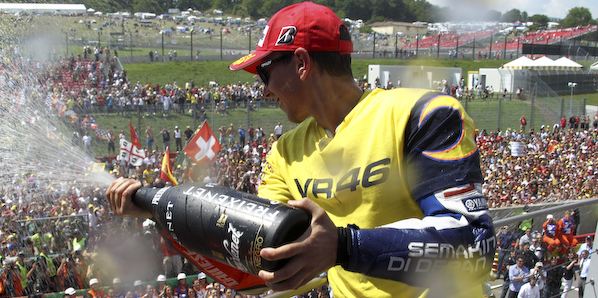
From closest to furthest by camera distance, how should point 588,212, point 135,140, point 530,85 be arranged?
point 588,212 < point 135,140 < point 530,85

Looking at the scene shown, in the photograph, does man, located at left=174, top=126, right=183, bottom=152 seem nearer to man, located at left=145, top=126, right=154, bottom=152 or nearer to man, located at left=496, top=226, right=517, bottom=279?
man, located at left=145, top=126, right=154, bottom=152

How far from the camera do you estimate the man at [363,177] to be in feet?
4.41

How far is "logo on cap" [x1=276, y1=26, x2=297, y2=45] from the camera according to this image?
1.82 meters

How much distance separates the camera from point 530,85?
106 feet

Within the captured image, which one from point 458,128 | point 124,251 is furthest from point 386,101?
point 124,251

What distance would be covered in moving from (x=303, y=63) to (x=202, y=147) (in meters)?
14.4

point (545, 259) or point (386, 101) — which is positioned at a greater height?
point (386, 101)

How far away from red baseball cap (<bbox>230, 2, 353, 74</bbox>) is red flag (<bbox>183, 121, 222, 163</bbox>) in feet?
46.1

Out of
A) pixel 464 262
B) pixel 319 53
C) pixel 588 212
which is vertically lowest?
pixel 588 212

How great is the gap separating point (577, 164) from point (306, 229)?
22790 millimetres

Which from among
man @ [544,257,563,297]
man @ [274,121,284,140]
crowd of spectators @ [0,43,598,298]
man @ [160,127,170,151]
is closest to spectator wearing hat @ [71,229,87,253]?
crowd of spectators @ [0,43,598,298]

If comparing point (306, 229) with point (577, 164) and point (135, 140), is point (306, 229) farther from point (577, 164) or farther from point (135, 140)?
point (577, 164)

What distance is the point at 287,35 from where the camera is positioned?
6.01ft

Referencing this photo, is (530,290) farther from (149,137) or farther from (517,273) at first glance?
(149,137)
